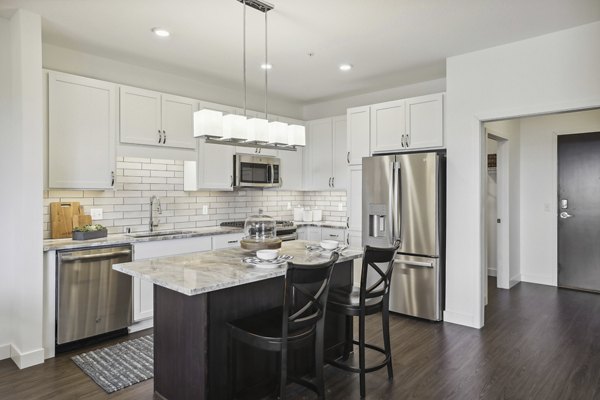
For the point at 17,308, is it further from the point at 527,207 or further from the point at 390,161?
the point at 527,207

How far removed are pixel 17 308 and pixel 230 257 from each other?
188 centimetres

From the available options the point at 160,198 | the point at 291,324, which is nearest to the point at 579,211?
the point at 291,324

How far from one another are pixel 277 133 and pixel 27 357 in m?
2.65

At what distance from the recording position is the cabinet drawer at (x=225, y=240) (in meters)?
4.48

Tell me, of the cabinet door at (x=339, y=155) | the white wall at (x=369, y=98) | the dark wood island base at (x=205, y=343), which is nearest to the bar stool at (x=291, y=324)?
the dark wood island base at (x=205, y=343)

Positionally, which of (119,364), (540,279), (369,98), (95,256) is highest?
(369,98)

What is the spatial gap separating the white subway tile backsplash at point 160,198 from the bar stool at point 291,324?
2433 mm

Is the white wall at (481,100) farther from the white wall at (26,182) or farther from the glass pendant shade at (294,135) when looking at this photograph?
the white wall at (26,182)

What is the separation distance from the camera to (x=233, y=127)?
110 inches

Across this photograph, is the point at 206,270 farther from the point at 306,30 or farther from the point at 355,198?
the point at 355,198

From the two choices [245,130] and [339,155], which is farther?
[339,155]

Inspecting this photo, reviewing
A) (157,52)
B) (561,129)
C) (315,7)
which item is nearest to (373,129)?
(315,7)

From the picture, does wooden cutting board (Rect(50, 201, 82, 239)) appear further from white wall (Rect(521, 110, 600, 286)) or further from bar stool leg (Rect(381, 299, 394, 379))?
white wall (Rect(521, 110, 600, 286))

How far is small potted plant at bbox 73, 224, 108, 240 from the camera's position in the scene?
3.59 m
